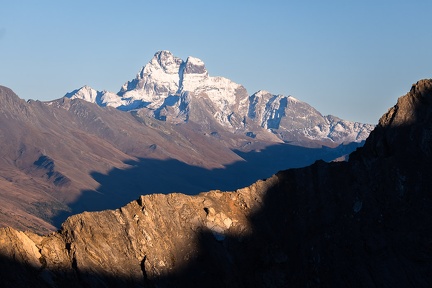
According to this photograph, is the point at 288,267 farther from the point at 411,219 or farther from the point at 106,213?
the point at 106,213

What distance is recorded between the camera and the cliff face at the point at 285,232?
113m

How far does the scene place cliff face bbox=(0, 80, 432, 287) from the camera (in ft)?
370

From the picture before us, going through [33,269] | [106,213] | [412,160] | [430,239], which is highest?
[412,160]

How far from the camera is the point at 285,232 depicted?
12600cm

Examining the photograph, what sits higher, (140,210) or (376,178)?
(376,178)

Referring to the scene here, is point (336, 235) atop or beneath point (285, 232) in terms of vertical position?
atop

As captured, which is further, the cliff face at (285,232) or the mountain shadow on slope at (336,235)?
the mountain shadow on slope at (336,235)

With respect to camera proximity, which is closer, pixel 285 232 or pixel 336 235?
pixel 336 235

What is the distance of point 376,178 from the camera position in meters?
125

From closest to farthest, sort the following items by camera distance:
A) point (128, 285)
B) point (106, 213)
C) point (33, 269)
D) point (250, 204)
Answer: point (33, 269) → point (128, 285) → point (106, 213) → point (250, 204)

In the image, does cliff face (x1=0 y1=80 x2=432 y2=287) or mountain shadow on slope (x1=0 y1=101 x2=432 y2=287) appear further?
mountain shadow on slope (x1=0 y1=101 x2=432 y2=287)

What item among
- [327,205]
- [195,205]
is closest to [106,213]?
[195,205]

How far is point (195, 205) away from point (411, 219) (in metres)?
28.1

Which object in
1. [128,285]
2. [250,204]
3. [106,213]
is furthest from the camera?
[250,204]
